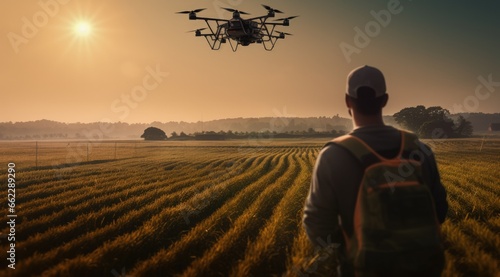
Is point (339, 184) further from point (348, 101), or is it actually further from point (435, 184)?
point (435, 184)

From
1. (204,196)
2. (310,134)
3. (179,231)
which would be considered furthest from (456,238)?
(310,134)

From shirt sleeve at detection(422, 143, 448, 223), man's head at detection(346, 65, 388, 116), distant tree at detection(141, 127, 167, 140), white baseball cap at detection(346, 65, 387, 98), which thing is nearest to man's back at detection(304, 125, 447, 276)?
man's head at detection(346, 65, 388, 116)

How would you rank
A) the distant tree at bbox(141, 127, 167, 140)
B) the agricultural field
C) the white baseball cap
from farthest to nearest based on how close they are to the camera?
the distant tree at bbox(141, 127, 167, 140) < the agricultural field < the white baseball cap

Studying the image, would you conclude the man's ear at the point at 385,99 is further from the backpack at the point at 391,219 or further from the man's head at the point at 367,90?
the backpack at the point at 391,219

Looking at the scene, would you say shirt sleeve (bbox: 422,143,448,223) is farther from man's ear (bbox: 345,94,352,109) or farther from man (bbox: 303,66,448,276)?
man's ear (bbox: 345,94,352,109)

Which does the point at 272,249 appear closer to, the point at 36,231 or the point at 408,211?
the point at 408,211

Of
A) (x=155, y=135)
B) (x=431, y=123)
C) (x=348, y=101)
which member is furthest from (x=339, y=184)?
(x=155, y=135)

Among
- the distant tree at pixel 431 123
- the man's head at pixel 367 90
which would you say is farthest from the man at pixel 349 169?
the distant tree at pixel 431 123
